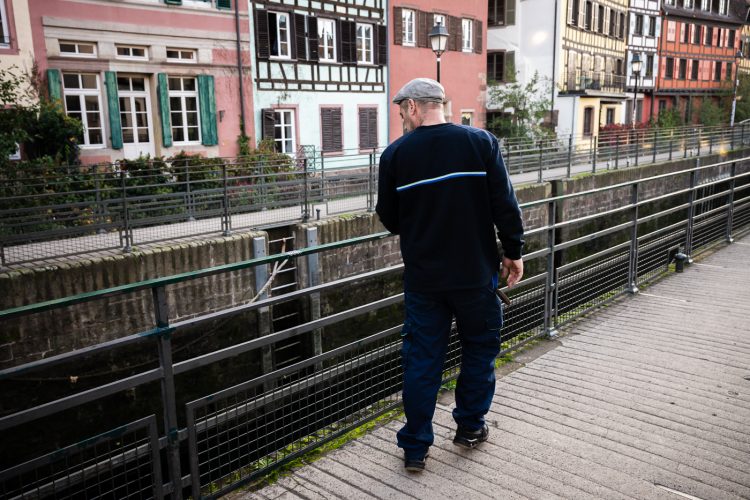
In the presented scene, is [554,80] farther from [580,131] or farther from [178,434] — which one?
[178,434]

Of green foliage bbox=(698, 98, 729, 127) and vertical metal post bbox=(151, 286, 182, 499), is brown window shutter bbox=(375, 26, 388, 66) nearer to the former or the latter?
vertical metal post bbox=(151, 286, 182, 499)

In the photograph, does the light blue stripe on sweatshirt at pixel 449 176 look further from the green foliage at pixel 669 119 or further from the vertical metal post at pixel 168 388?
the green foliage at pixel 669 119

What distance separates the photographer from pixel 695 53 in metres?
49.2

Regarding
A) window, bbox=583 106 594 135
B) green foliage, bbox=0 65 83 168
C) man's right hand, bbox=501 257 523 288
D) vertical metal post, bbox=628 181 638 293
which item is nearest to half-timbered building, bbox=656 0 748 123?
window, bbox=583 106 594 135

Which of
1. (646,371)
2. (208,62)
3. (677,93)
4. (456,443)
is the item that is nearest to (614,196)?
(208,62)

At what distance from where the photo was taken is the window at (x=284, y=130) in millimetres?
20844

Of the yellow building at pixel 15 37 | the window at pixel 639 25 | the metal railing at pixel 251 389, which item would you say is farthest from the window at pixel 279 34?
the window at pixel 639 25

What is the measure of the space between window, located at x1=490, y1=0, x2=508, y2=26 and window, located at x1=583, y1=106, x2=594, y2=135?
21.2 feet

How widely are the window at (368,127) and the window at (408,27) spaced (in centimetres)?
326

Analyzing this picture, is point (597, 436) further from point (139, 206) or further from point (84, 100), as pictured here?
point (84, 100)

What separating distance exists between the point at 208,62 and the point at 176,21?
4.51 feet

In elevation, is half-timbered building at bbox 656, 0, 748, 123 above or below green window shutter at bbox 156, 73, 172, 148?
above

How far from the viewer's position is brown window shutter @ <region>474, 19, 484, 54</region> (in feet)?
95.2

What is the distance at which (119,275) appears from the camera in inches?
360
